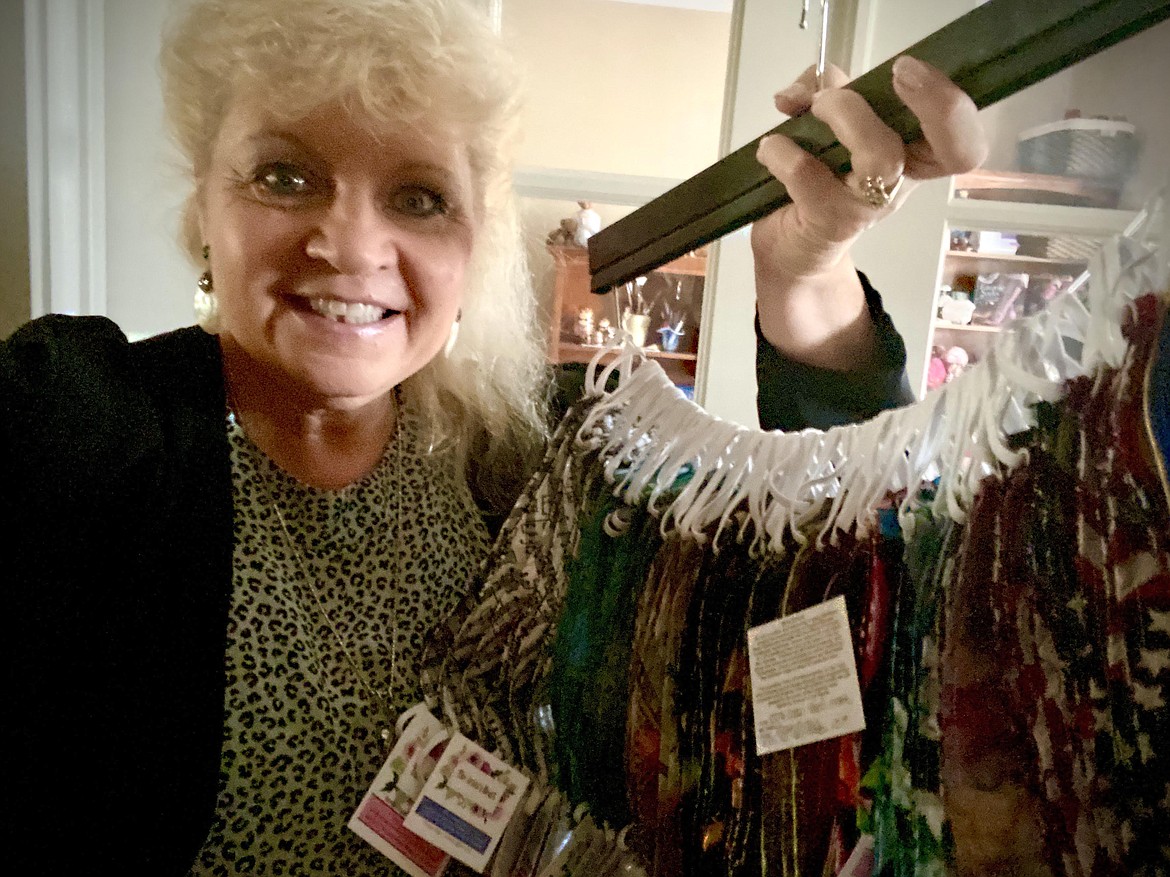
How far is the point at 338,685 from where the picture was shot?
2.29 ft

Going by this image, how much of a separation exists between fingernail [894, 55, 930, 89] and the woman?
0.38 feet

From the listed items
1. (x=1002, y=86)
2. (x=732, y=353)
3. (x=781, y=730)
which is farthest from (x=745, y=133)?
(x=781, y=730)

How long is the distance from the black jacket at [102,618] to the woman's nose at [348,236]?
0.23m

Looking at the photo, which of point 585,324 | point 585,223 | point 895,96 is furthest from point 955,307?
point 895,96

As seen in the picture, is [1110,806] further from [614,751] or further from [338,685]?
[338,685]

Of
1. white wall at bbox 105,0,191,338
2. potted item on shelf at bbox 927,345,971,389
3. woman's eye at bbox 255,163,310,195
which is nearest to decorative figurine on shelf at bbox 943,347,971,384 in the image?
potted item on shelf at bbox 927,345,971,389

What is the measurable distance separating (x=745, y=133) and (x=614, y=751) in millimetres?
988

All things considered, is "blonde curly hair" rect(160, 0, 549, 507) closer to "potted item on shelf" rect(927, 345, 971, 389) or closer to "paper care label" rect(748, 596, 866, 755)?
"paper care label" rect(748, 596, 866, 755)

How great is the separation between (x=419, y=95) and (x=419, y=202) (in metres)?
0.10

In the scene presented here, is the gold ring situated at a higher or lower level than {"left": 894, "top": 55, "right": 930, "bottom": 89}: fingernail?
lower

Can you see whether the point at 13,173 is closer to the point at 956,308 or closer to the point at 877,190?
the point at 877,190

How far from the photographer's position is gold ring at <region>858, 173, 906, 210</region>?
43cm

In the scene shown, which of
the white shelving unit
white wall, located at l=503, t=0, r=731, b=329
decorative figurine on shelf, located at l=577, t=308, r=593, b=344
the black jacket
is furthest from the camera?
decorative figurine on shelf, located at l=577, t=308, r=593, b=344

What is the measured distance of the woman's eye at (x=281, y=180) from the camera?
0.66m
